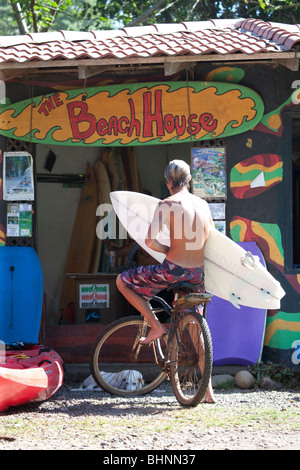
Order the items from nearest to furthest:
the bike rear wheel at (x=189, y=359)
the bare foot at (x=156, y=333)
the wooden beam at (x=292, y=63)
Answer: the bike rear wheel at (x=189, y=359)
the bare foot at (x=156, y=333)
the wooden beam at (x=292, y=63)

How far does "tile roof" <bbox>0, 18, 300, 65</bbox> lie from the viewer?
252 inches

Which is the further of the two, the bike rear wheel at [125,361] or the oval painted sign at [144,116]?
the oval painted sign at [144,116]

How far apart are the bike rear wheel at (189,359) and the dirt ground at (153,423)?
0.47 feet

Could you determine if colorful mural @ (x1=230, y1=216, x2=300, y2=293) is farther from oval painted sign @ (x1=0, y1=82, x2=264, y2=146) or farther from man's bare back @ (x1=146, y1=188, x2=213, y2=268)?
man's bare back @ (x1=146, y1=188, x2=213, y2=268)

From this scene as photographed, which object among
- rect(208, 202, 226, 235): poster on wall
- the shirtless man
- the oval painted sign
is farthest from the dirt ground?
the oval painted sign

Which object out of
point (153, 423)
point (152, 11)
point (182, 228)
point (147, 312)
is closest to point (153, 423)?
point (153, 423)

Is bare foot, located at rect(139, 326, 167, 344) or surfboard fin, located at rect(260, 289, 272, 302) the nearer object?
bare foot, located at rect(139, 326, 167, 344)

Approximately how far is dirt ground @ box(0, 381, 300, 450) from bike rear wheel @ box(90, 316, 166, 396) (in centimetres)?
13

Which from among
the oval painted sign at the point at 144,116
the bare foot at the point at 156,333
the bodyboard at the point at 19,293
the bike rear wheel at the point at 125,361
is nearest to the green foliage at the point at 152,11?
the oval painted sign at the point at 144,116

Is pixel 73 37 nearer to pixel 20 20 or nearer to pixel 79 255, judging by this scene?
pixel 79 255

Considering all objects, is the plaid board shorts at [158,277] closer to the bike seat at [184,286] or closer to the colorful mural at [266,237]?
the bike seat at [184,286]

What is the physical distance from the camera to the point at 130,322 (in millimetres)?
5945

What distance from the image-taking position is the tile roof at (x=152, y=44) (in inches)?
252

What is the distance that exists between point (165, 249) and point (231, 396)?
1.66 metres
